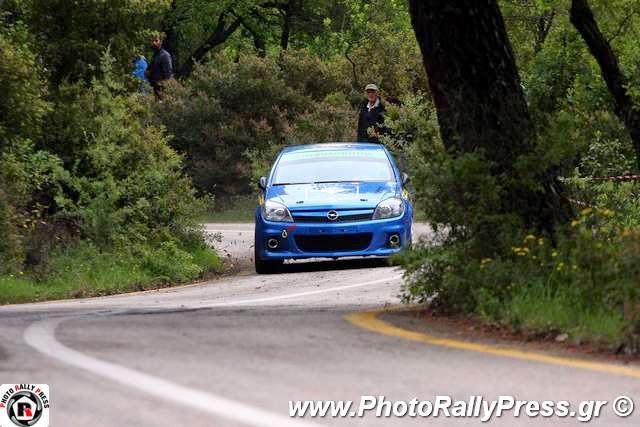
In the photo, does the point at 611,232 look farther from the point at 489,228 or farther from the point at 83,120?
the point at 83,120

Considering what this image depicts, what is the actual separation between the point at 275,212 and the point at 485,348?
39.4 feet

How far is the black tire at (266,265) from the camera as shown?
2238cm

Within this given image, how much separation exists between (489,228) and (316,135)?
26.1 m

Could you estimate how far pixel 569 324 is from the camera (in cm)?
1060

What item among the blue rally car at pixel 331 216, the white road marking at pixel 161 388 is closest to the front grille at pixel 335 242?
the blue rally car at pixel 331 216

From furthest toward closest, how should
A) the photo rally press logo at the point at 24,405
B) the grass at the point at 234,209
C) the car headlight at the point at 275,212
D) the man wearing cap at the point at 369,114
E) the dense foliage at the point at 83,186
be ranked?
the grass at the point at 234,209, the man wearing cap at the point at 369,114, the car headlight at the point at 275,212, the dense foliage at the point at 83,186, the photo rally press logo at the point at 24,405

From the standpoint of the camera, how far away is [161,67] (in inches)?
1613

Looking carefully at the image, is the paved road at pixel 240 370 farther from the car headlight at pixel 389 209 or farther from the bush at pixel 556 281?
the car headlight at pixel 389 209

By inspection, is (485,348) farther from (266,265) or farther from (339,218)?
(266,265)

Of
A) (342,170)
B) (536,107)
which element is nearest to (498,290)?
(536,107)

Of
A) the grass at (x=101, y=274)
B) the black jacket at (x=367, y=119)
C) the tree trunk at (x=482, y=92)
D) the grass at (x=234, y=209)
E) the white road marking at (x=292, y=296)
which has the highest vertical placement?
the tree trunk at (x=482, y=92)

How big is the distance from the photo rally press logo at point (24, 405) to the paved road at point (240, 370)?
0.06 metres

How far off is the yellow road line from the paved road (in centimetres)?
11

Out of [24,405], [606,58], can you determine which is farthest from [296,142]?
[24,405]
